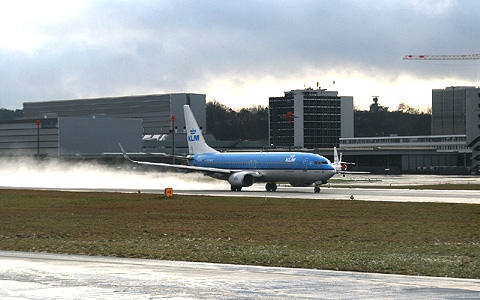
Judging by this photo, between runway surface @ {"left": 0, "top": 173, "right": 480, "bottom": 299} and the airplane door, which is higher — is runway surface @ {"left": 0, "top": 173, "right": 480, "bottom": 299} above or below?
below

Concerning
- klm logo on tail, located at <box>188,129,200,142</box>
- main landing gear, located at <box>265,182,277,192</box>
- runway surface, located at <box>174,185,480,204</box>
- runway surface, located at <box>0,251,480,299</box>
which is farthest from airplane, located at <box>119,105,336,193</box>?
runway surface, located at <box>0,251,480,299</box>

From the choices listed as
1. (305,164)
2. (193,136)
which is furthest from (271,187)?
(193,136)

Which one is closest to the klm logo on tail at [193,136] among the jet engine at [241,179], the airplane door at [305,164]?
the jet engine at [241,179]

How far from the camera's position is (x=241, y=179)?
77.4 m

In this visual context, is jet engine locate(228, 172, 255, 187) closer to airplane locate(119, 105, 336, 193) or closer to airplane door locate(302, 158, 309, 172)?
airplane locate(119, 105, 336, 193)

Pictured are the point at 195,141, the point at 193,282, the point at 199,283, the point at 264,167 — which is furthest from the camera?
the point at 195,141

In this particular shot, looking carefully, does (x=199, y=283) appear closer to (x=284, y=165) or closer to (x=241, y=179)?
(x=284, y=165)

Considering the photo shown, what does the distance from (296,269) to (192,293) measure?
5487mm

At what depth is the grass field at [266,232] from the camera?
24.1 metres

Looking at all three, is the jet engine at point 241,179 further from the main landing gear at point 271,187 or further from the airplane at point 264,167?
the main landing gear at point 271,187

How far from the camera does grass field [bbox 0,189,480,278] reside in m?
24.1

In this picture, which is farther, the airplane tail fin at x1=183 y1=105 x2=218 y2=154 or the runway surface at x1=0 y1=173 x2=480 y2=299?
the airplane tail fin at x1=183 y1=105 x2=218 y2=154

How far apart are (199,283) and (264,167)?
198 feet

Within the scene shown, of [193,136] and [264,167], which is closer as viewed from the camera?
[264,167]
